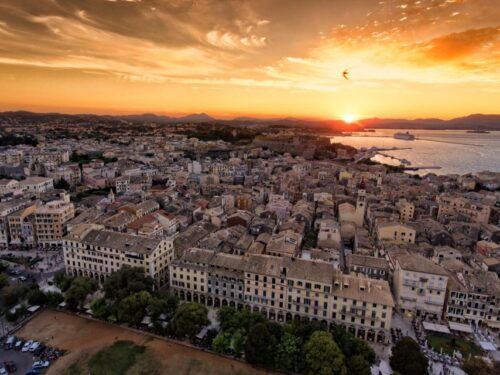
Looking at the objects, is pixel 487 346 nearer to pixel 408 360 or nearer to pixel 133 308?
pixel 408 360

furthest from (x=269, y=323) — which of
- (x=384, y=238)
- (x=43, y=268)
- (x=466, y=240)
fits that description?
(x=466, y=240)

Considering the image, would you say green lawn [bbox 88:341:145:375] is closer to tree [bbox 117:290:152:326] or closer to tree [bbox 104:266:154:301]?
tree [bbox 117:290:152:326]

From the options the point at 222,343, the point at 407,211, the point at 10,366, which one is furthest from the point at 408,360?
the point at 407,211

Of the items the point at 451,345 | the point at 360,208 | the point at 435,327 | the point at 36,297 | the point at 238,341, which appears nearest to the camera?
the point at 238,341

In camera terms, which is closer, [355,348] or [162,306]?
[355,348]

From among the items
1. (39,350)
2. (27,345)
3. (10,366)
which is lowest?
(39,350)

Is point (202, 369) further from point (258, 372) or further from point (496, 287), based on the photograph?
point (496, 287)
